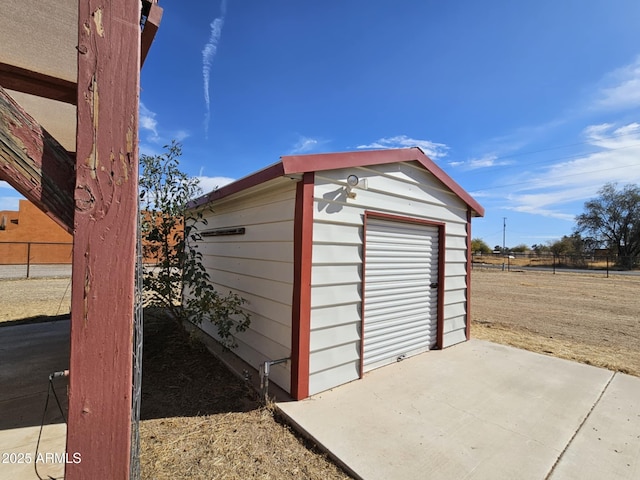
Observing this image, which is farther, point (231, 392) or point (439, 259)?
point (439, 259)

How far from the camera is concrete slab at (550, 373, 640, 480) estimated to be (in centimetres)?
222

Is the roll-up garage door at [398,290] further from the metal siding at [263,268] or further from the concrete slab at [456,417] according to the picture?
the metal siding at [263,268]

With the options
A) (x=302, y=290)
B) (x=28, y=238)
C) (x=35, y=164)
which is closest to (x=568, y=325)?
(x=302, y=290)

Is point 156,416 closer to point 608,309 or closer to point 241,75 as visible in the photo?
point 241,75

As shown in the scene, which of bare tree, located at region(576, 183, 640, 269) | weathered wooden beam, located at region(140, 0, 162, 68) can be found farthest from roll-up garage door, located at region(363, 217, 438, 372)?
bare tree, located at region(576, 183, 640, 269)

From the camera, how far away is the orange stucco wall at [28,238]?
18.8 m

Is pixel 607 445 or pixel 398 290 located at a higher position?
pixel 398 290

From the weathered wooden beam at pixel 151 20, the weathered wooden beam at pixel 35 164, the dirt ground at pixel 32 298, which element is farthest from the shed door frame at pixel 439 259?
the dirt ground at pixel 32 298

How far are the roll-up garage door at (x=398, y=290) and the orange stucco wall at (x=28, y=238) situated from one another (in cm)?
2175

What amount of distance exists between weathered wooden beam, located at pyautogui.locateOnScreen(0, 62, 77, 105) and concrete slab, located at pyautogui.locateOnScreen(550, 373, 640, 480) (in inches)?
152

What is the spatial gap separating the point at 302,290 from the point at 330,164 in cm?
136

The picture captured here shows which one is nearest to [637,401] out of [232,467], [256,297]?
[232,467]

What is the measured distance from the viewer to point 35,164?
87 cm

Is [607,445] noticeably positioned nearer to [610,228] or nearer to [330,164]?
[330,164]
